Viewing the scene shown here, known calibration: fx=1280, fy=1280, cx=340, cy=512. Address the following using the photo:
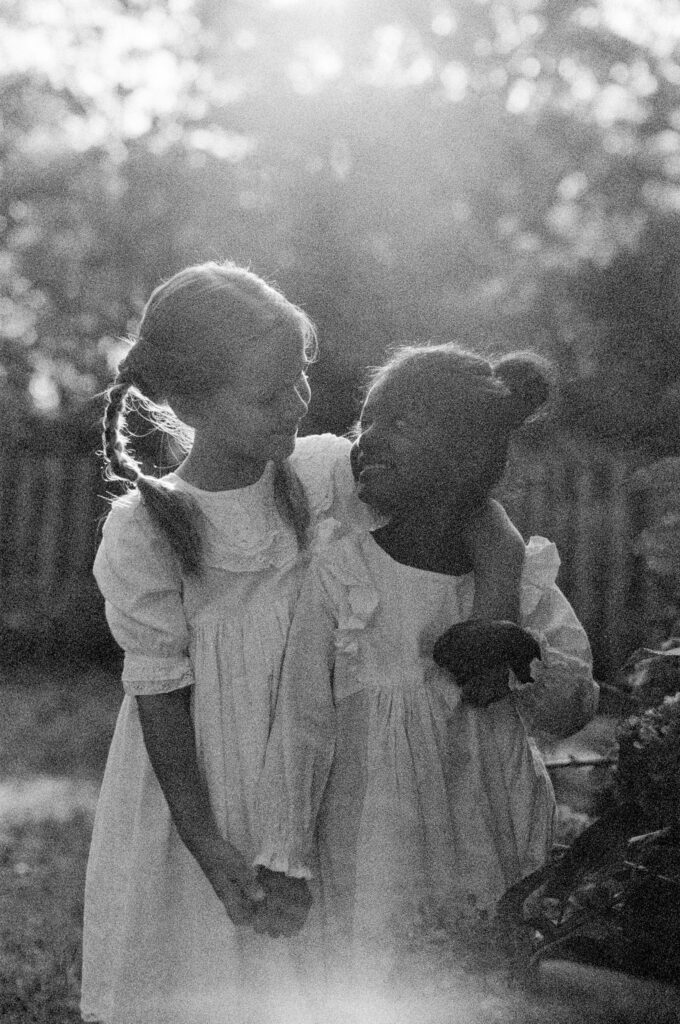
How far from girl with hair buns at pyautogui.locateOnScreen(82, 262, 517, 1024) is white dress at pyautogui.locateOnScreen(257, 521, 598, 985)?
0.07 m

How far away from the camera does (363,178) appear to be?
6434 millimetres

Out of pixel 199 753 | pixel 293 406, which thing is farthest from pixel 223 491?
pixel 199 753

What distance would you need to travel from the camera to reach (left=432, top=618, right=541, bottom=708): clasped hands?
182 centimetres

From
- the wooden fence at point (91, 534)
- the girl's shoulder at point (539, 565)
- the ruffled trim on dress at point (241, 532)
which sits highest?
the ruffled trim on dress at point (241, 532)

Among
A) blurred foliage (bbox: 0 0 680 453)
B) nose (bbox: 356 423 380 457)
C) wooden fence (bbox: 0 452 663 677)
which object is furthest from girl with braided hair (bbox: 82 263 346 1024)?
wooden fence (bbox: 0 452 663 677)

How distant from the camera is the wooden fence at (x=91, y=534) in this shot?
270 inches

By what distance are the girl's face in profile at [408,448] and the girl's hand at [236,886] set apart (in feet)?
1.85

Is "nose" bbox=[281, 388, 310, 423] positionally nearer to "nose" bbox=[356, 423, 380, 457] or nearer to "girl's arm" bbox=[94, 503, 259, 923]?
"nose" bbox=[356, 423, 380, 457]

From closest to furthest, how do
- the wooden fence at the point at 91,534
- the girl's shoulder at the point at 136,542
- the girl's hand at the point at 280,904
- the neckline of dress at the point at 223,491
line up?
the girl's hand at the point at 280,904, the girl's shoulder at the point at 136,542, the neckline of dress at the point at 223,491, the wooden fence at the point at 91,534

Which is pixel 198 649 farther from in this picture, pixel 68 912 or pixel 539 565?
pixel 68 912

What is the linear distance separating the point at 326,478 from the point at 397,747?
A: 18.2 inches

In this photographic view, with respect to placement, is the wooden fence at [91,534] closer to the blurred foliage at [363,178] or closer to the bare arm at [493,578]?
the blurred foliage at [363,178]

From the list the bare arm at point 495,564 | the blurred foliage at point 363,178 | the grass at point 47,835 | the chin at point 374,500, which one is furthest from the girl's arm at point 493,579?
the blurred foliage at point 363,178

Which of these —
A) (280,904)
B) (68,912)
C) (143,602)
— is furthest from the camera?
(68,912)
